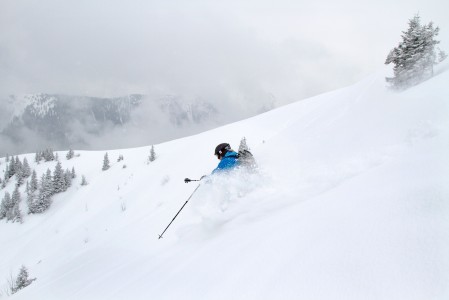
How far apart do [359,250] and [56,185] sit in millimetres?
51458

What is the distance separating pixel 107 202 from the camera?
30531 millimetres

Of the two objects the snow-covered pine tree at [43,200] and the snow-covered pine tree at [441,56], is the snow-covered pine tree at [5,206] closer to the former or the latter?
the snow-covered pine tree at [43,200]

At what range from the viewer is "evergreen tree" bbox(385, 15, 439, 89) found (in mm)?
12617

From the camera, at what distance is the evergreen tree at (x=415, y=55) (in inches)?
497

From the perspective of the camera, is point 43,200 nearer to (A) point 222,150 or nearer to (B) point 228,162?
(A) point 222,150

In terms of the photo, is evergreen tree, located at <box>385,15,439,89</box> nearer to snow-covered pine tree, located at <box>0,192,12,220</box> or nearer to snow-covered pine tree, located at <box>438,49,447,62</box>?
snow-covered pine tree, located at <box>438,49,447,62</box>

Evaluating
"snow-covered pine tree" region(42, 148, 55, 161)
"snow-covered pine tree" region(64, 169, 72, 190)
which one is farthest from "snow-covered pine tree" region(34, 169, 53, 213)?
"snow-covered pine tree" region(42, 148, 55, 161)

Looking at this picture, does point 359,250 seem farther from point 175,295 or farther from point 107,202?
point 107,202

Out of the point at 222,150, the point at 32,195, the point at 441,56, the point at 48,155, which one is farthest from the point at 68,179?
the point at 441,56

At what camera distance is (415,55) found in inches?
508

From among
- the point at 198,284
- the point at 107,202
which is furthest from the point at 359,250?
the point at 107,202

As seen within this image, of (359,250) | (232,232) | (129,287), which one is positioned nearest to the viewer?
(359,250)

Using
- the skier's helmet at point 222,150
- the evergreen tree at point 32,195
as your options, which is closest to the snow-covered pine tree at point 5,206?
the evergreen tree at point 32,195

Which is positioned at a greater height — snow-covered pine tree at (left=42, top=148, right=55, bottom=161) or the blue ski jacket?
snow-covered pine tree at (left=42, top=148, right=55, bottom=161)
